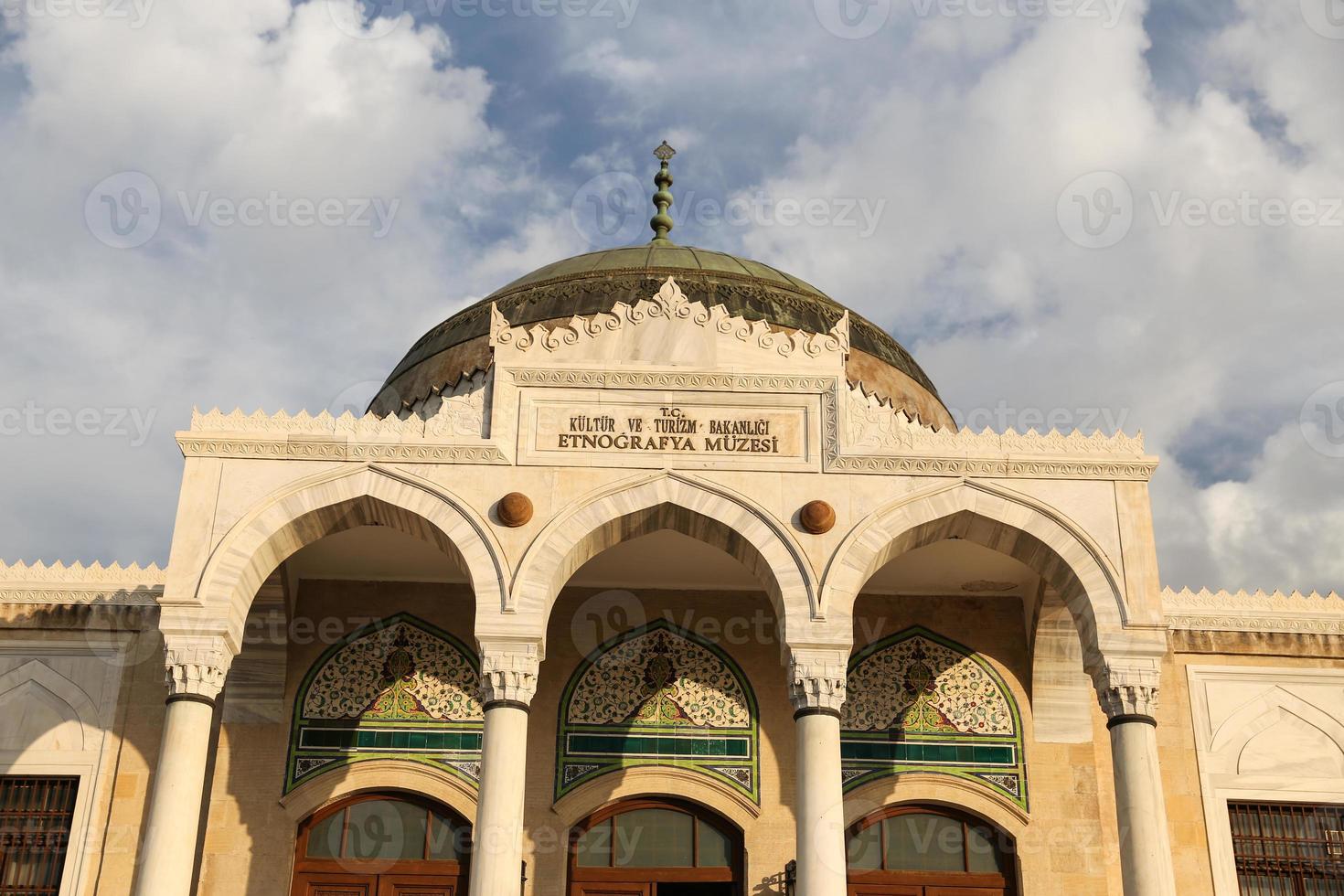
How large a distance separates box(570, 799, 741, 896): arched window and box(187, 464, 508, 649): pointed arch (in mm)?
3058

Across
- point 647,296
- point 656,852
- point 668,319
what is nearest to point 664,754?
point 656,852

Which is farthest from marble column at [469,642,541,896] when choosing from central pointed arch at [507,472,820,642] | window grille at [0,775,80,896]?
window grille at [0,775,80,896]

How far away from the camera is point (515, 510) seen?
12.7 meters

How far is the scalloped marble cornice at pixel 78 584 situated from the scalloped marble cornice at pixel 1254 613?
1003 cm

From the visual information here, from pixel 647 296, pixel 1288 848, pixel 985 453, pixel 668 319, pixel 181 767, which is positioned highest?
pixel 647 296

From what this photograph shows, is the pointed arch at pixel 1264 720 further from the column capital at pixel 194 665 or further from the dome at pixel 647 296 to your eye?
the column capital at pixel 194 665

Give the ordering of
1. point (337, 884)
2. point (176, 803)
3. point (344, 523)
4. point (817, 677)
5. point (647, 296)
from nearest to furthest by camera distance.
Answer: point (176, 803) → point (817, 677) → point (344, 523) → point (337, 884) → point (647, 296)

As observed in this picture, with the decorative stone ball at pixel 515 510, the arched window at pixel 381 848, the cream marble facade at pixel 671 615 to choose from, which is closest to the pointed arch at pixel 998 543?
the cream marble facade at pixel 671 615

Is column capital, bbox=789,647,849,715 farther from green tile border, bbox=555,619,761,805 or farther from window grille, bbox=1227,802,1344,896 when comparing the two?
window grille, bbox=1227,802,1344,896

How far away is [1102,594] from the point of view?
12.6m

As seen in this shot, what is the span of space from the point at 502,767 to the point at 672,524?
8.82ft

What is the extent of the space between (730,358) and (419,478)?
306 cm

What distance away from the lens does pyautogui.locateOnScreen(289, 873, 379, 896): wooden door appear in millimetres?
13797

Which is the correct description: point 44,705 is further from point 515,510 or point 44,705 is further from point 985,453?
point 985,453
